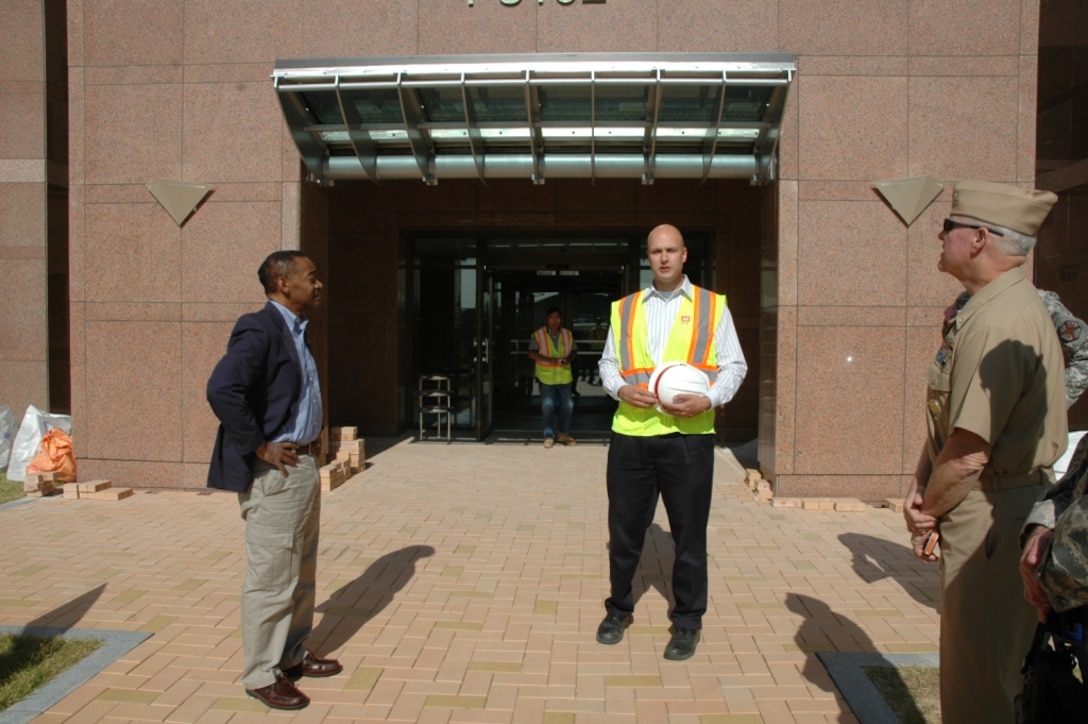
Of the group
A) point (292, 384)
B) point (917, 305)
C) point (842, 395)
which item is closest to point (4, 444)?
point (292, 384)

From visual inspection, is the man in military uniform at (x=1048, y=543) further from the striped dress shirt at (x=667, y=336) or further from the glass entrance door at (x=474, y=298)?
the glass entrance door at (x=474, y=298)

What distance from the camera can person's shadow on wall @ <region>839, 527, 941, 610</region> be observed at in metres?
4.86

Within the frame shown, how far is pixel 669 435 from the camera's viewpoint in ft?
12.9

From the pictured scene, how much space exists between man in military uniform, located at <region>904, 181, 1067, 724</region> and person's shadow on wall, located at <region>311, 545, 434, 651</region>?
2.88 meters

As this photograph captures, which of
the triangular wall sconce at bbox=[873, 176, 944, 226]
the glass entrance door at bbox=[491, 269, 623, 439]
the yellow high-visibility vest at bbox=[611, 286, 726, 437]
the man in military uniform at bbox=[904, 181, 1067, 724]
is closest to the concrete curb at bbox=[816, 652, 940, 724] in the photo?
the man in military uniform at bbox=[904, 181, 1067, 724]

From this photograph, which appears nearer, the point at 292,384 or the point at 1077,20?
the point at 292,384

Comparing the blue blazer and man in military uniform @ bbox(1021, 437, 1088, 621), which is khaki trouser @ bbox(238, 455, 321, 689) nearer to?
the blue blazer

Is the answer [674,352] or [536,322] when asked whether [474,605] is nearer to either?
[674,352]

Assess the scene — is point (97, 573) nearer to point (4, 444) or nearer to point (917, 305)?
point (4, 444)

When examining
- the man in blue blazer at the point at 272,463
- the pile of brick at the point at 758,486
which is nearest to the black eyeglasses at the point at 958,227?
the man in blue blazer at the point at 272,463

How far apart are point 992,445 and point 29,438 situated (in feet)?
30.0

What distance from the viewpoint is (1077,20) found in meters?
9.60

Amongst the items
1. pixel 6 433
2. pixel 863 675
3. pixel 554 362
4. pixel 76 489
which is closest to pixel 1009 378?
pixel 863 675

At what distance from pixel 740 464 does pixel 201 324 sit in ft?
19.2
